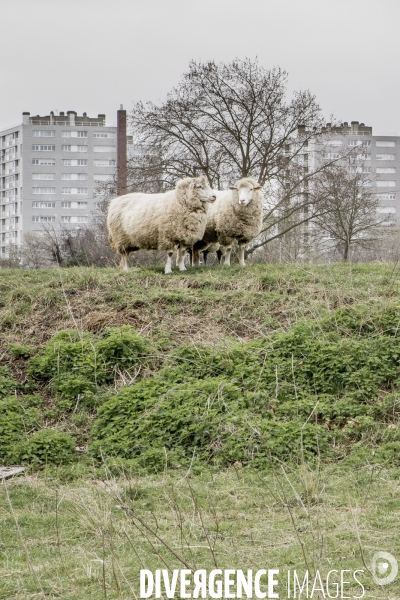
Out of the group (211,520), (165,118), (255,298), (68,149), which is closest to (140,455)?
(211,520)

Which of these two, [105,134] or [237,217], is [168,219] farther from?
[105,134]

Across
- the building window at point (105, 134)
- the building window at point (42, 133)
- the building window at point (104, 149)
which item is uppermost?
the building window at point (105, 134)

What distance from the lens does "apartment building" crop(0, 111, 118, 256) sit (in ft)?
346

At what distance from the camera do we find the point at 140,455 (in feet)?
29.0

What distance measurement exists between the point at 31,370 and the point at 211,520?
17.3 ft

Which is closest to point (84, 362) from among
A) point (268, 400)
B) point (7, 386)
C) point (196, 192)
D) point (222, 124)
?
point (7, 386)

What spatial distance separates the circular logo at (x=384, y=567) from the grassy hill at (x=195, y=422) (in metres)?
0.11

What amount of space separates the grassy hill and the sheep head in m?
1.74

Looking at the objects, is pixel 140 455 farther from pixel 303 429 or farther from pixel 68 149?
pixel 68 149

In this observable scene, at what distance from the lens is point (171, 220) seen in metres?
15.4

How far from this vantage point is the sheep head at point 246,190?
15.7 metres

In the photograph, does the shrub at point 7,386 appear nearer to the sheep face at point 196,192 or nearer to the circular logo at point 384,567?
the sheep face at point 196,192

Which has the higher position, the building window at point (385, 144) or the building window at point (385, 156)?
the building window at point (385, 144)

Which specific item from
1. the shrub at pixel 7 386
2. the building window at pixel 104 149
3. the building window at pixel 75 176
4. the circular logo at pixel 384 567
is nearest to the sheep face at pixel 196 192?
the shrub at pixel 7 386
